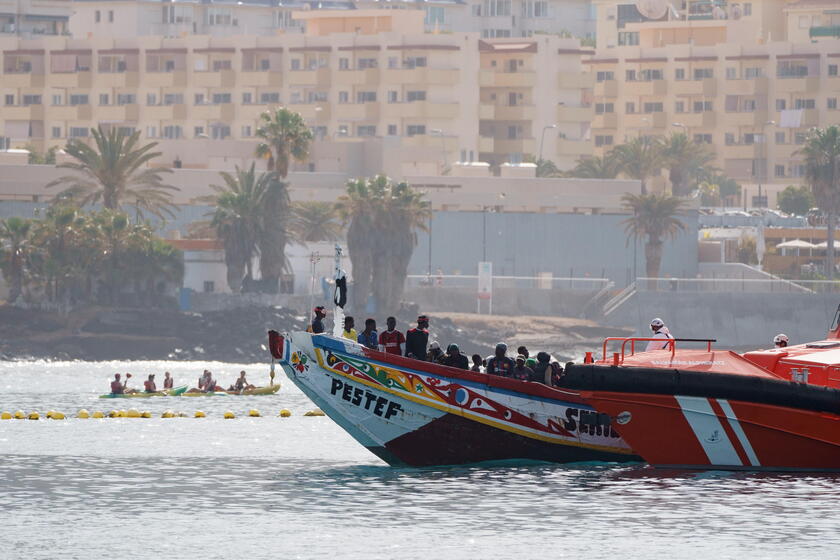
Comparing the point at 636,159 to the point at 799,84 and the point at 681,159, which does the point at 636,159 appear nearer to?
the point at 681,159

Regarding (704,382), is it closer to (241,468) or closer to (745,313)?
(241,468)

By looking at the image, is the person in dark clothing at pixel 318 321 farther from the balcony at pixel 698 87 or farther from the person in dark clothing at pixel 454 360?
the balcony at pixel 698 87

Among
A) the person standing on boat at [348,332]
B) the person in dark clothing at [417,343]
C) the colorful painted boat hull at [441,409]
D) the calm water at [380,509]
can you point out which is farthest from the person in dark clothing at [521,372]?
the person standing on boat at [348,332]

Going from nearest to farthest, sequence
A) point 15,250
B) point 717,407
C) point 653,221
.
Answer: point 717,407, point 15,250, point 653,221

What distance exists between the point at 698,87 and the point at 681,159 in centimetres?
2107

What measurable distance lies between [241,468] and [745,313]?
7165 centimetres

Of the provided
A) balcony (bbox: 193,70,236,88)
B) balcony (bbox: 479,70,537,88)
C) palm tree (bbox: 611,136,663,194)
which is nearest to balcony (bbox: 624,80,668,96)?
balcony (bbox: 479,70,537,88)

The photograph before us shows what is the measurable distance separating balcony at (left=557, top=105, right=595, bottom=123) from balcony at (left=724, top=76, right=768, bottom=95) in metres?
16.1

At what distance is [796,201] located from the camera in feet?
513

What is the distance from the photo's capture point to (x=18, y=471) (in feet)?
139

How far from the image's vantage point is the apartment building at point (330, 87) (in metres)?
158

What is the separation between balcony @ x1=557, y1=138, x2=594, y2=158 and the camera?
165250 millimetres

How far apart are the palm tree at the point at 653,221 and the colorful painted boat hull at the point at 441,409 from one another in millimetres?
84316

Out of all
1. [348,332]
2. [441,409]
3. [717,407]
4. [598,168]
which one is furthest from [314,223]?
[717,407]
